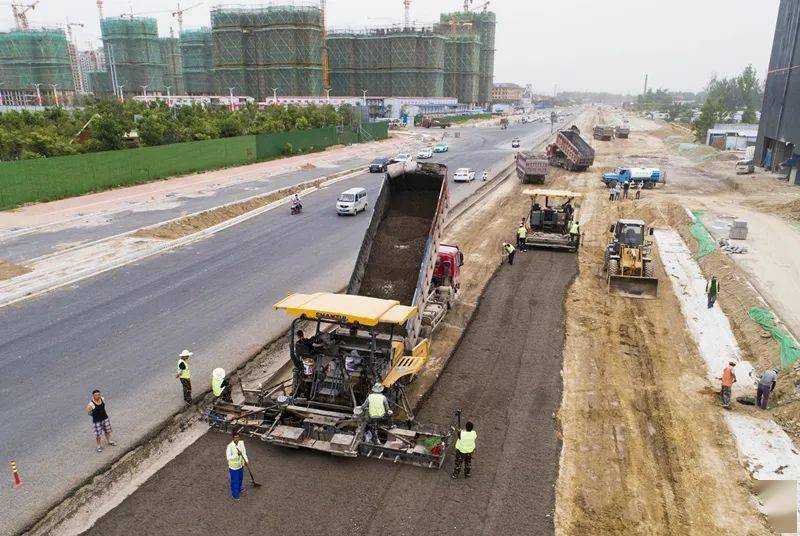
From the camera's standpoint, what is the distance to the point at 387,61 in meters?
156

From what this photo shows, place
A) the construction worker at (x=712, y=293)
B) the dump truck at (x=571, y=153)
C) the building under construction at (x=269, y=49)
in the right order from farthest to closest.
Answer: the building under construction at (x=269, y=49), the dump truck at (x=571, y=153), the construction worker at (x=712, y=293)

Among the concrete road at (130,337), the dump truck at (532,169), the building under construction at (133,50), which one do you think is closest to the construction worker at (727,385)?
the concrete road at (130,337)

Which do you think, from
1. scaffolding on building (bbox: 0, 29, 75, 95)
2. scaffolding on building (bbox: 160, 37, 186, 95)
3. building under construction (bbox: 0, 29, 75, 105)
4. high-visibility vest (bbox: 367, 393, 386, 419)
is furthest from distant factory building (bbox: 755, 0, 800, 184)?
scaffolding on building (bbox: 160, 37, 186, 95)

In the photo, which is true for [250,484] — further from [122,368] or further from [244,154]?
[244,154]

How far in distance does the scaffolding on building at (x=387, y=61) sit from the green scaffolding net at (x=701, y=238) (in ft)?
437

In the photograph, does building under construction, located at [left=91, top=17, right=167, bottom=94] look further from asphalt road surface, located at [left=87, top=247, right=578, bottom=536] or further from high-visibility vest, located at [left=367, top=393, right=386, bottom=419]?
high-visibility vest, located at [left=367, top=393, right=386, bottom=419]

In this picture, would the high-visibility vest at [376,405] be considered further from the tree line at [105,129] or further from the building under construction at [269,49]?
the building under construction at [269,49]

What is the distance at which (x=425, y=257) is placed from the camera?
47.8ft

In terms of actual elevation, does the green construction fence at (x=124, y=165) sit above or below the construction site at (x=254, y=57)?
below

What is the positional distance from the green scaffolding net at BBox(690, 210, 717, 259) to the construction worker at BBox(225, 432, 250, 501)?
23.0m

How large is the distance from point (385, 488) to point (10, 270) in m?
21.1

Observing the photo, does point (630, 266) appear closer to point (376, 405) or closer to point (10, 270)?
point (376, 405)

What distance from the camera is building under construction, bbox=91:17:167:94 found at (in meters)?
145

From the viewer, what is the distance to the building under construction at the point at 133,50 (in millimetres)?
144750
